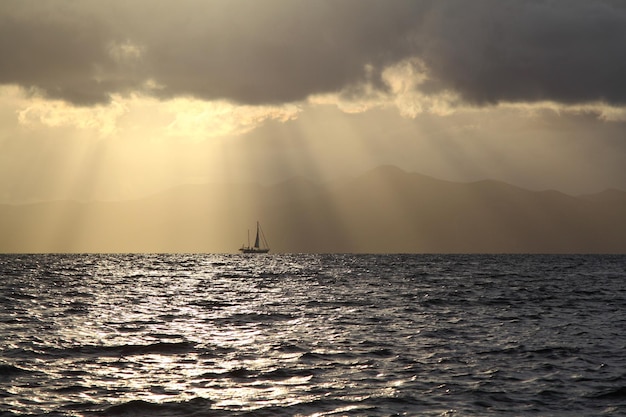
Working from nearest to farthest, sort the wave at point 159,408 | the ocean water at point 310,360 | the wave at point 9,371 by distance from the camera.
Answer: the wave at point 159,408
the ocean water at point 310,360
the wave at point 9,371

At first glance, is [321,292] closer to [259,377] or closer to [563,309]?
[563,309]

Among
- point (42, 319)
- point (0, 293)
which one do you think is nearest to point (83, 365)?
point (42, 319)

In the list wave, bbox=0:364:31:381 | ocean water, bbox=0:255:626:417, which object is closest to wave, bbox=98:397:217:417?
ocean water, bbox=0:255:626:417

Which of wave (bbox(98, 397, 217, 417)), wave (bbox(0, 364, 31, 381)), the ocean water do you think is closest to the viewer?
wave (bbox(98, 397, 217, 417))

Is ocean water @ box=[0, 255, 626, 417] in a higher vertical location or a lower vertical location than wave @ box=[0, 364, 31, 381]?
lower

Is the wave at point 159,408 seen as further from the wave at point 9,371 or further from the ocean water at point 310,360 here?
the wave at point 9,371

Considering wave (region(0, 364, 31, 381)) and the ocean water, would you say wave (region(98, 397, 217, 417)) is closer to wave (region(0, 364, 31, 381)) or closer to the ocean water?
the ocean water

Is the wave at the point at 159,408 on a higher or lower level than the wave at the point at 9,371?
lower

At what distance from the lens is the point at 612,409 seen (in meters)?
17.6

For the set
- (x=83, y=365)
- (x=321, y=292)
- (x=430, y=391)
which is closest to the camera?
(x=430, y=391)

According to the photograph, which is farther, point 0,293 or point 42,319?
point 0,293

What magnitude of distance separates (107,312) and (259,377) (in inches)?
856

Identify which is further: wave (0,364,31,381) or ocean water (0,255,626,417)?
wave (0,364,31,381)

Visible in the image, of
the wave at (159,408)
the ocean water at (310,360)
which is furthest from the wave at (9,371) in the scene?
the wave at (159,408)
